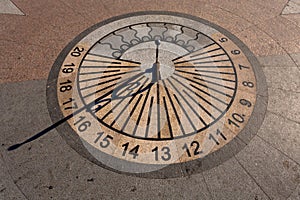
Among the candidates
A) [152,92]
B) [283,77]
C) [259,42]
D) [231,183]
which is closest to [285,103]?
[283,77]

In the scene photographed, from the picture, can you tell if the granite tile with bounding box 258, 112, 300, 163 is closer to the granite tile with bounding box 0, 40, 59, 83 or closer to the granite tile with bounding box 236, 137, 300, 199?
the granite tile with bounding box 236, 137, 300, 199

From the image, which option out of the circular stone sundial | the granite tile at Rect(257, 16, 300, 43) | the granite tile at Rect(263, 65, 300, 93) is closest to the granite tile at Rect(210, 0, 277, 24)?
the granite tile at Rect(257, 16, 300, 43)

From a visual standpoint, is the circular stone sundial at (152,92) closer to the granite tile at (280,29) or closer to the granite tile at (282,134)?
the granite tile at (282,134)

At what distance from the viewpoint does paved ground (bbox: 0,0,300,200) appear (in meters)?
8.16

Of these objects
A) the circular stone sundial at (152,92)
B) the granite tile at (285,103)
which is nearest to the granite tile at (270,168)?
the circular stone sundial at (152,92)

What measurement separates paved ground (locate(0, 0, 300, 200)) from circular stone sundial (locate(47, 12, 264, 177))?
46 cm

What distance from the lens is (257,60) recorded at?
1146 centimetres

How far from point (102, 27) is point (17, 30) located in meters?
3.57

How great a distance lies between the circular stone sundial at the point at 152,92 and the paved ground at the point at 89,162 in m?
0.46

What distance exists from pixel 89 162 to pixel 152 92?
10.6 ft

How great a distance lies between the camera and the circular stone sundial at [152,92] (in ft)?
29.3

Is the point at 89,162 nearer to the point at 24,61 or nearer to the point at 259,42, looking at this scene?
the point at 24,61

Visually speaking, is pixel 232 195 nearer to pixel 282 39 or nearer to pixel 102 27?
pixel 282 39

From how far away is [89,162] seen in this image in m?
8.66
